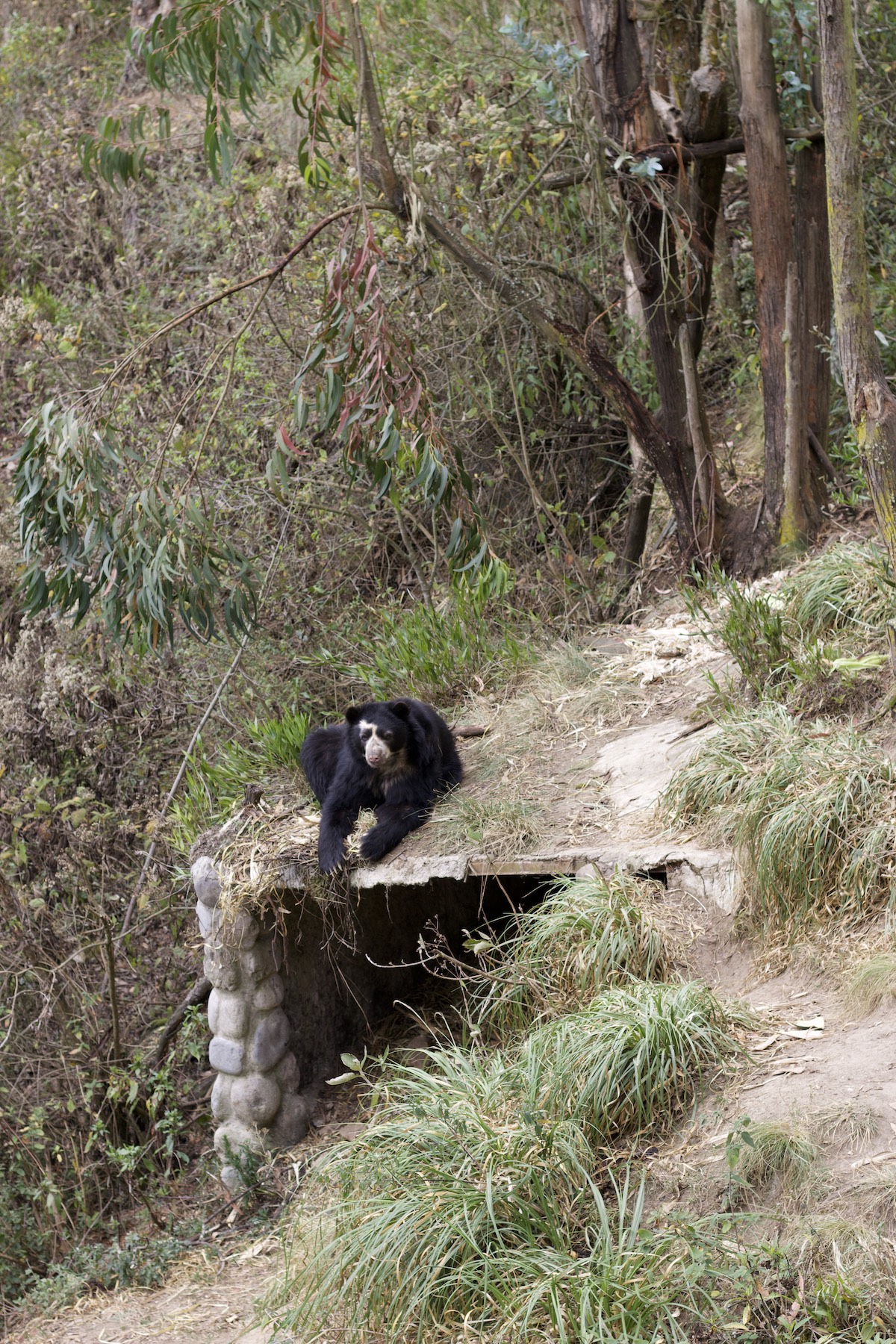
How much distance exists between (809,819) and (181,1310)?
144 inches

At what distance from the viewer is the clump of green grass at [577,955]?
5.18 m

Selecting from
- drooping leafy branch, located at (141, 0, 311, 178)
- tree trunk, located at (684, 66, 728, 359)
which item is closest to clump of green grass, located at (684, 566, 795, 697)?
tree trunk, located at (684, 66, 728, 359)

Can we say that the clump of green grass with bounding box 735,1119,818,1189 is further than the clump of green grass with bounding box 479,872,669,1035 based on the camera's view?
No

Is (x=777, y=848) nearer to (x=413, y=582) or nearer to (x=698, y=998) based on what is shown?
(x=698, y=998)

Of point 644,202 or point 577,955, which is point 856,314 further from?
point 644,202

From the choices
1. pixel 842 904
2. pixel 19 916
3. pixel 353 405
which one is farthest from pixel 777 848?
pixel 19 916

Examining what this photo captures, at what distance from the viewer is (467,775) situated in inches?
276

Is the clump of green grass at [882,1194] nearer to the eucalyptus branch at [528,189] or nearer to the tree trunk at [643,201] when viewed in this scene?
the tree trunk at [643,201]

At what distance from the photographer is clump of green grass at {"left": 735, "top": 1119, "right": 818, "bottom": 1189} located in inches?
149

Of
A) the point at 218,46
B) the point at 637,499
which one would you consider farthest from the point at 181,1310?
the point at 637,499

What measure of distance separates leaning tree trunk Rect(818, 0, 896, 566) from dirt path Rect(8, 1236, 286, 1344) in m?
4.34

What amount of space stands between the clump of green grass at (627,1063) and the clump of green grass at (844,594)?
8.23 ft

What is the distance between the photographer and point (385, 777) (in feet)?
21.6

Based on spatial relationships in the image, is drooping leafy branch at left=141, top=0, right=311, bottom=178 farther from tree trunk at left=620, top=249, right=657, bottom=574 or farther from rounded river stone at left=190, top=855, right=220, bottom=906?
tree trunk at left=620, top=249, right=657, bottom=574
